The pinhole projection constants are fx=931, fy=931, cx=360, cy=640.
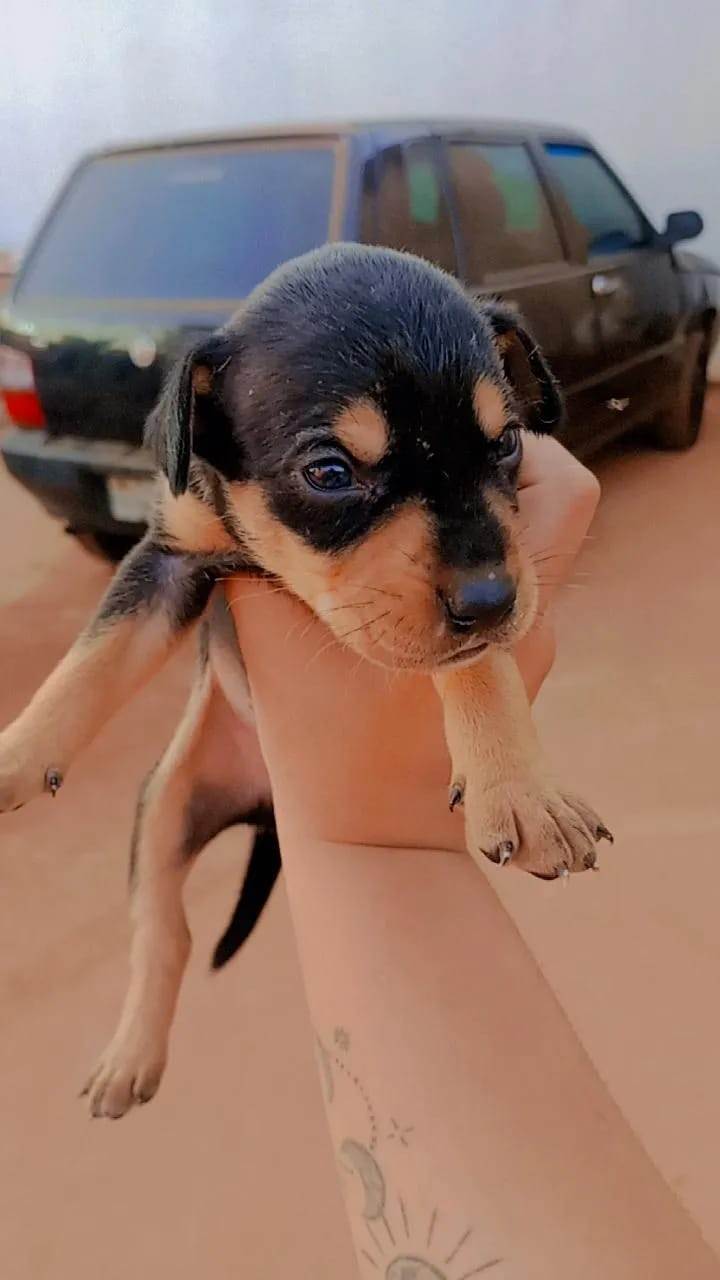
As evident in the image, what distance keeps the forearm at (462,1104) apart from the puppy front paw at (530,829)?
0.05 metres

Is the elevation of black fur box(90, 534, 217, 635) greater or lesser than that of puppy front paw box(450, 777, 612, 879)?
greater

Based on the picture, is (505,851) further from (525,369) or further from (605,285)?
(605,285)

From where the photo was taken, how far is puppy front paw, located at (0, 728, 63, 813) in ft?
2.57

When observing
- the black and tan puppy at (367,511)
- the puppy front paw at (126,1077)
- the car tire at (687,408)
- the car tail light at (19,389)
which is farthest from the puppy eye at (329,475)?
the car tire at (687,408)

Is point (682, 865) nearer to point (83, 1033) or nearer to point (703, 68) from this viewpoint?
point (83, 1033)

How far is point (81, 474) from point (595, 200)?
1.36 meters

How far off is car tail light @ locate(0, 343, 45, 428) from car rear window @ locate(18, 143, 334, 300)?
0.40 feet

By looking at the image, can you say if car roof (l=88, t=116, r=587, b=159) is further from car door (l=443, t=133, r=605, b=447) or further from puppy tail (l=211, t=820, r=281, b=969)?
puppy tail (l=211, t=820, r=281, b=969)

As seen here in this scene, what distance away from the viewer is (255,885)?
1121 millimetres

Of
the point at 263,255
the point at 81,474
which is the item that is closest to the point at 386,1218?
the point at 263,255

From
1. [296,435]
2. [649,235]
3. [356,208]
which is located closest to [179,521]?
[296,435]

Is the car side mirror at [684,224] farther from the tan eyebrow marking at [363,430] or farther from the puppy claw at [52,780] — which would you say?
the puppy claw at [52,780]

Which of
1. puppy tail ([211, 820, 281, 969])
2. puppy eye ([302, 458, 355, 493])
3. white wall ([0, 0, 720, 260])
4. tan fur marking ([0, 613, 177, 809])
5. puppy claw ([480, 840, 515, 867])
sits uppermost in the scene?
white wall ([0, 0, 720, 260])

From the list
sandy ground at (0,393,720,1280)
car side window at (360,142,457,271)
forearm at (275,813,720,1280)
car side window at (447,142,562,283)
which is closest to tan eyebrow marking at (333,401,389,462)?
forearm at (275,813,720,1280)
